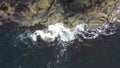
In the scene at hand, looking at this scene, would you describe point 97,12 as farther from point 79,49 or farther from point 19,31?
point 19,31

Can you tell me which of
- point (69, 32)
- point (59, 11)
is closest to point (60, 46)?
point (69, 32)

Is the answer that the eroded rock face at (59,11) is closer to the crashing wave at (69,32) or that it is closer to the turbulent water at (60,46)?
the crashing wave at (69,32)

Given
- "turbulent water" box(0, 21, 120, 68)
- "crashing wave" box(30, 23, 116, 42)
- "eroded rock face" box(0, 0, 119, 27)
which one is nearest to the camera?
"turbulent water" box(0, 21, 120, 68)

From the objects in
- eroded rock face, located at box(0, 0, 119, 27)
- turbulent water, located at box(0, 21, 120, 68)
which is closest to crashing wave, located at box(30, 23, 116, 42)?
turbulent water, located at box(0, 21, 120, 68)

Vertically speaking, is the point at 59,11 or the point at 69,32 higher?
the point at 59,11

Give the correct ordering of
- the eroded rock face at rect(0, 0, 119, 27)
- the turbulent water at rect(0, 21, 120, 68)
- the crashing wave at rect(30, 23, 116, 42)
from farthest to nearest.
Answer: the crashing wave at rect(30, 23, 116, 42) < the eroded rock face at rect(0, 0, 119, 27) < the turbulent water at rect(0, 21, 120, 68)

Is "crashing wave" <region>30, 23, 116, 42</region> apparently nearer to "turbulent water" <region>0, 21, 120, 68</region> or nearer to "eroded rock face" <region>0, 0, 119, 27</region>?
"turbulent water" <region>0, 21, 120, 68</region>

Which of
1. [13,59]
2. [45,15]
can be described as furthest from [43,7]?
[13,59]

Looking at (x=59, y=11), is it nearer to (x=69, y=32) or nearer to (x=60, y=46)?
(x=69, y=32)
